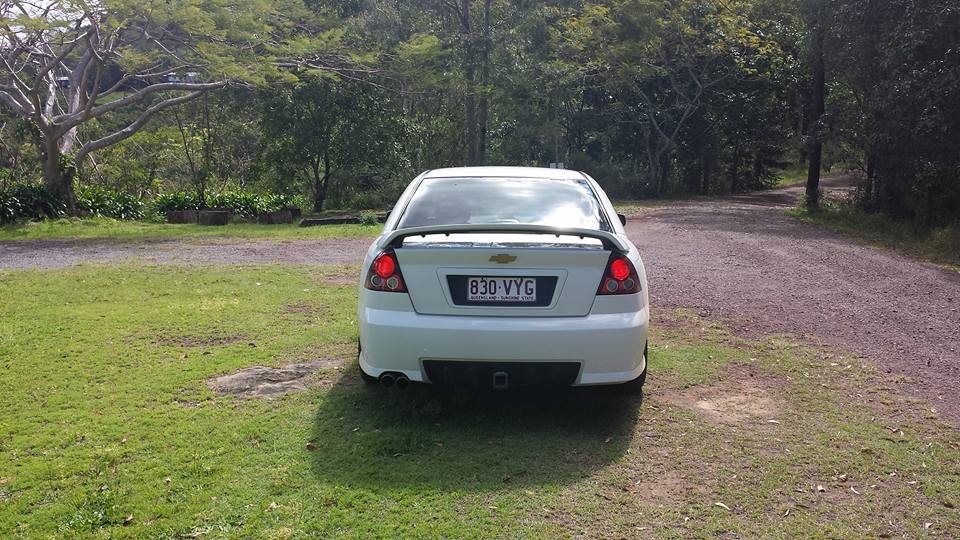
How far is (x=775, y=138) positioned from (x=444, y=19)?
591 inches

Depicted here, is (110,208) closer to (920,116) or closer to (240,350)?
(240,350)

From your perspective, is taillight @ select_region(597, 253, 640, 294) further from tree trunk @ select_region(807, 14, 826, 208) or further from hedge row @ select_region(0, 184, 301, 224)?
tree trunk @ select_region(807, 14, 826, 208)

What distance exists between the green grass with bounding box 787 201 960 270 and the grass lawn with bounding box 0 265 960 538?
8055 mm

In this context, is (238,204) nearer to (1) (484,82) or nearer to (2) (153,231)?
(2) (153,231)

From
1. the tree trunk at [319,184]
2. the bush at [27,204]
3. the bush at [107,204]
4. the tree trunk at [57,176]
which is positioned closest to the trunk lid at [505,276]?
the bush at [27,204]

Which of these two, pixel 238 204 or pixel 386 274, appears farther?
pixel 238 204

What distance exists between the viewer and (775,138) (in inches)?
1261

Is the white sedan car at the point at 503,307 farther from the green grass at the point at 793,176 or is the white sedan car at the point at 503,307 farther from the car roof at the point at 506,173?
the green grass at the point at 793,176

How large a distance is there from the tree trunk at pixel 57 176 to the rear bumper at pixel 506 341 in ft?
54.5

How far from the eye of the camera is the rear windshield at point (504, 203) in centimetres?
458

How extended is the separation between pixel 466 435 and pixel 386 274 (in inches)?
39.1

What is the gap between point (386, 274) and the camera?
13.4 ft

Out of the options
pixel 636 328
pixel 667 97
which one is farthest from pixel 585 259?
pixel 667 97

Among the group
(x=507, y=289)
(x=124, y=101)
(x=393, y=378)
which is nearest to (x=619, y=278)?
(x=507, y=289)
